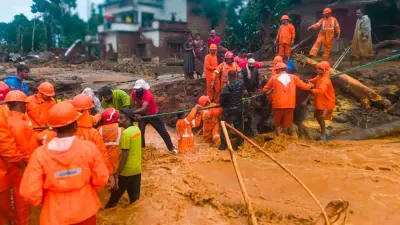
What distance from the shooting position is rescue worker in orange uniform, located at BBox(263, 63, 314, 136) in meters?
7.42

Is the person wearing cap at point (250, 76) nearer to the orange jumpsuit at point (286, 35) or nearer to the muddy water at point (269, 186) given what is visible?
the muddy water at point (269, 186)

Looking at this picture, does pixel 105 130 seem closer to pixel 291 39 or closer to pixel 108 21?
pixel 291 39

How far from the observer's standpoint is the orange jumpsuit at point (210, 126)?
8.13 m

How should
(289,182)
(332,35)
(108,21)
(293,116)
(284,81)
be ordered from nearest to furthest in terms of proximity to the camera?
(289,182)
(284,81)
(293,116)
(332,35)
(108,21)

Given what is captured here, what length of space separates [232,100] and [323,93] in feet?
5.98

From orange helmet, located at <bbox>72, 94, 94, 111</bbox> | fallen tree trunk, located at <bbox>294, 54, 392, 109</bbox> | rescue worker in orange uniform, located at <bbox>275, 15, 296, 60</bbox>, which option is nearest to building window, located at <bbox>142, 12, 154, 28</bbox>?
rescue worker in orange uniform, located at <bbox>275, 15, 296, 60</bbox>

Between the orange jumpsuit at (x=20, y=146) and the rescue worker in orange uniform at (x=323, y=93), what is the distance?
5.33 m

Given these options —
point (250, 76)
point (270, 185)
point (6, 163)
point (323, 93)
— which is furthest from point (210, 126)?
point (6, 163)

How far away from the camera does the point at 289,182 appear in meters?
5.57

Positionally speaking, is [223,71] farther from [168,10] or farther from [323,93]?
[168,10]

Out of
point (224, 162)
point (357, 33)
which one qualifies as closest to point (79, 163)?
point (224, 162)

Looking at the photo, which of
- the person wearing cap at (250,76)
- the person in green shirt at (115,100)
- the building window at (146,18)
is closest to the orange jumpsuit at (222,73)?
the person wearing cap at (250,76)

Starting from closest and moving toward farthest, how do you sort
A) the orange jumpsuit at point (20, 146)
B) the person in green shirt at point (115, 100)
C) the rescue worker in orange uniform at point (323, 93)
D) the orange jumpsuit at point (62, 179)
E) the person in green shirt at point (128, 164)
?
the orange jumpsuit at point (62, 179) → the orange jumpsuit at point (20, 146) → the person in green shirt at point (128, 164) → the person in green shirt at point (115, 100) → the rescue worker in orange uniform at point (323, 93)

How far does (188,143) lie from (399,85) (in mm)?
5953
